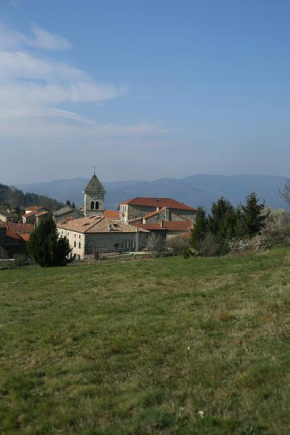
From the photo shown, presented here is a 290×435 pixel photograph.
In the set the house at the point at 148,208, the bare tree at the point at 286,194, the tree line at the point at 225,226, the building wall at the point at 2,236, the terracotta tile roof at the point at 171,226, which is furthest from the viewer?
the house at the point at 148,208

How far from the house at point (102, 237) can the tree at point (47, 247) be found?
806 inches

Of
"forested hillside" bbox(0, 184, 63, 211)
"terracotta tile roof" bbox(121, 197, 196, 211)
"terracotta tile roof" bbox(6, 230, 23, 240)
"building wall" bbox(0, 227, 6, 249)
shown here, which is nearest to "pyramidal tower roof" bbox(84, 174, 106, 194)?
"terracotta tile roof" bbox(121, 197, 196, 211)

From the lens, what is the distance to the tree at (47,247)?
29828 millimetres

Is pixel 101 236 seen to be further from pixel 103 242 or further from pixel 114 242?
pixel 114 242

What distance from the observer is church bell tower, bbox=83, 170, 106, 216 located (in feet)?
256

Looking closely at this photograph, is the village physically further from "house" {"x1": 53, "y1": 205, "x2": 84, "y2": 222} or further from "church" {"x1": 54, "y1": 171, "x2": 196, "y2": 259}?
"house" {"x1": 53, "y1": 205, "x2": 84, "y2": 222}

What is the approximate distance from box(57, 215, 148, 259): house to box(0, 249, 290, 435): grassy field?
40563 millimetres

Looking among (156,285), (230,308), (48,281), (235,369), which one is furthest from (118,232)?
(235,369)

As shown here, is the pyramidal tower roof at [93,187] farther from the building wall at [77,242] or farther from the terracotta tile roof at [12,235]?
the building wall at [77,242]

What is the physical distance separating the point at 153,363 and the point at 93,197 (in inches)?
2897

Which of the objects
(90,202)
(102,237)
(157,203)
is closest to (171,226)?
(90,202)

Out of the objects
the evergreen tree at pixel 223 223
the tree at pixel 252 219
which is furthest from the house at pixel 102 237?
the tree at pixel 252 219

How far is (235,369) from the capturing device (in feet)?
18.6

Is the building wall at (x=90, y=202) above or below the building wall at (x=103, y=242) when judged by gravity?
above
